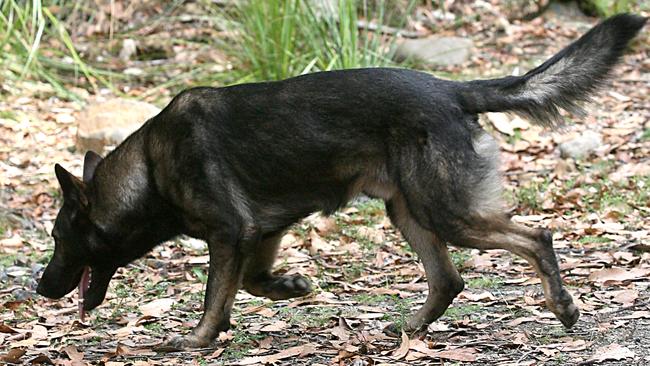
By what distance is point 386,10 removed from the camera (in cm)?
1418

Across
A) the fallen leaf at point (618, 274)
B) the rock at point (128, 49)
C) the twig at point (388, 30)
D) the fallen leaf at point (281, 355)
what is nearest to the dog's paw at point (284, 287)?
the fallen leaf at point (281, 355)

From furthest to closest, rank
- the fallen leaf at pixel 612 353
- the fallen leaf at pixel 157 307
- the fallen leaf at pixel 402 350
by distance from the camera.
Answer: the fallen leaf at pixel 157 307, the fallen leaf at pixel 402 350, the fallen leaf at pixel 612 353

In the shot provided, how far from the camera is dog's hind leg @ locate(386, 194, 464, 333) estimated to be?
17.5 ft

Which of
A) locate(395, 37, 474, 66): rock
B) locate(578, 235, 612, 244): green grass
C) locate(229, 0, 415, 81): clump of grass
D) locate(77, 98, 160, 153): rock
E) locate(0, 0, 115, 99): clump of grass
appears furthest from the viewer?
locate(395, 37, 474, 66): rock

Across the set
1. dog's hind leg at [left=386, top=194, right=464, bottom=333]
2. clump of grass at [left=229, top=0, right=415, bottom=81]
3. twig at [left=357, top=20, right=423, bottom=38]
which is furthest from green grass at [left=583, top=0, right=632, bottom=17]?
dog's hind leg at [left=386, top=194, right=464, bottom=333]

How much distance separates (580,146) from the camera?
9805 millimetres

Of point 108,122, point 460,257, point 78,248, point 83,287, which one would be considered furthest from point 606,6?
point 78,248

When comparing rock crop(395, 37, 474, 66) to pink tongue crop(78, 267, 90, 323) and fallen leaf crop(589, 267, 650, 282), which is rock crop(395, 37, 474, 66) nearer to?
fallen leaf crop(589, 267, 650, 282)

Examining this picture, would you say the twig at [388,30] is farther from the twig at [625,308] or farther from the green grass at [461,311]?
the twig at [625,308]

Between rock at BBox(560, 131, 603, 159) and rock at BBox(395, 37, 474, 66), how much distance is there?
126 inches

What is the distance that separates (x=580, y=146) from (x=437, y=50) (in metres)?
3.80

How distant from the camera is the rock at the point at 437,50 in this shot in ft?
42.1

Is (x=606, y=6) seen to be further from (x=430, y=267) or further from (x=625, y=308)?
(x=430, y=267)

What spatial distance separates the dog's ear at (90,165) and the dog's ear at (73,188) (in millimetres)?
130
